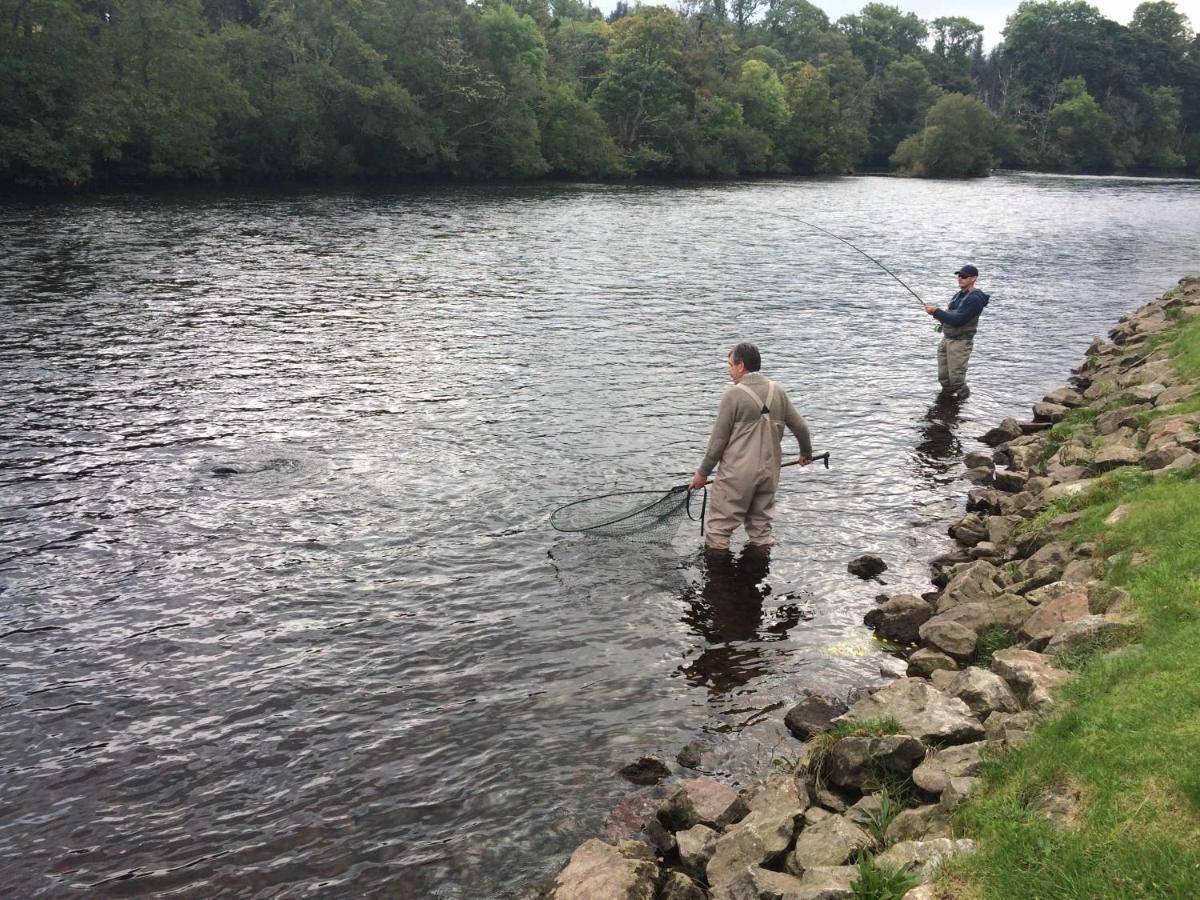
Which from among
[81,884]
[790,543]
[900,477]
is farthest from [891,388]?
[81,884]

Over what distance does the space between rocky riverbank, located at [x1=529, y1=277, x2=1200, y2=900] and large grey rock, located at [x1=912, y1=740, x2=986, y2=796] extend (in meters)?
0.01

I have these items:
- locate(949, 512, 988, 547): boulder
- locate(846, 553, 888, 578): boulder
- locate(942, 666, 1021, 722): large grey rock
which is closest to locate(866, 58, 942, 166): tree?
locate(949, 512, 988, 547): boulder

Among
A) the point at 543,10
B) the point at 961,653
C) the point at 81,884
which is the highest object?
the point at 543,10

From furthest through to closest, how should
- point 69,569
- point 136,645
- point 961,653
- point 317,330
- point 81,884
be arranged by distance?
point 317,330 → point 69,569 → point 136,645 → point 961,653 → point 81,884

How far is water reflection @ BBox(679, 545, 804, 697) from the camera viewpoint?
10.5m

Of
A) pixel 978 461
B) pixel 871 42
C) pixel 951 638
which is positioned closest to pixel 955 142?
pixel 871 42

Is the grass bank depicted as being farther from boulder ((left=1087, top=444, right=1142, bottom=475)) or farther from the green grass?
boulder ((left=1087, top=444, right=1142, bottom=475))

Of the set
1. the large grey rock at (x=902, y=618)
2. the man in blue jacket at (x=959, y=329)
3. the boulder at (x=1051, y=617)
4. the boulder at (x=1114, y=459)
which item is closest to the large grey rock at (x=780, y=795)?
the boulder at (x=1051, y=617)

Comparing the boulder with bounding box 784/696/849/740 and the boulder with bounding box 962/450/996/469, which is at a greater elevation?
the boulder with bounding box 962/450/996/469

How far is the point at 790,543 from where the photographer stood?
14.0 meters

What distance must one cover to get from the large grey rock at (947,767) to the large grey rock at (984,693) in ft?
1.80

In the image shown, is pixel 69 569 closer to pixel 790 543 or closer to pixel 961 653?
pixel 790 543

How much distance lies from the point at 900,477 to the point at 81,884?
1395cm

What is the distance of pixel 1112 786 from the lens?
584cm
